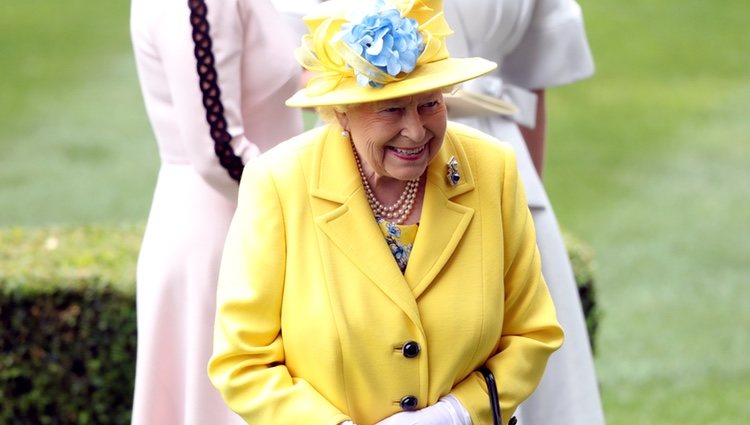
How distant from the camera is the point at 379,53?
10.9ft

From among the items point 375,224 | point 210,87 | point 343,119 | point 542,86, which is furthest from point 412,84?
point 542,86

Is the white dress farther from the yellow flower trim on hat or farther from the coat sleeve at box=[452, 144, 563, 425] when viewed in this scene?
the yellow flower trim on hat

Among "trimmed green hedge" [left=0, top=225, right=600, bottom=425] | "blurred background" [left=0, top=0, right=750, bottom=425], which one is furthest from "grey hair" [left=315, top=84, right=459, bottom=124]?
"blurred background" [left=0, top=0, right=750, bottom=425]

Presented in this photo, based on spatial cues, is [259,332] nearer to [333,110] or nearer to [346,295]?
[346,295]

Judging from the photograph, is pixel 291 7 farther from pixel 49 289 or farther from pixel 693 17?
pixel 693 17

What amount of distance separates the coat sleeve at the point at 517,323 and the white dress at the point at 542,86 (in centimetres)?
100

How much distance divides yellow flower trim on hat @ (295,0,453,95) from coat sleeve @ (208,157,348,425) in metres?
0.34

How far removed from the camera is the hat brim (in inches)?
132

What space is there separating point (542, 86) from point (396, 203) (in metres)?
1.57

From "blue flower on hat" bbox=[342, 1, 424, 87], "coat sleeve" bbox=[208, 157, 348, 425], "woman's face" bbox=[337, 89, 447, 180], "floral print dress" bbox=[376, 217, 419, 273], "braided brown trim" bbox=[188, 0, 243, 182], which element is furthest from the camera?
"braided brown trim" bbox=[188, 0, 243, 182]

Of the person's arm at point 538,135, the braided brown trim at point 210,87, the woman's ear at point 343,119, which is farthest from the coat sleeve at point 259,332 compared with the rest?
the person's arm at point 538,135

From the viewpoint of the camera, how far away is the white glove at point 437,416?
11.8 ft

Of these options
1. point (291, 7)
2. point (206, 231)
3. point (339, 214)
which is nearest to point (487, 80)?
point (291, 7)

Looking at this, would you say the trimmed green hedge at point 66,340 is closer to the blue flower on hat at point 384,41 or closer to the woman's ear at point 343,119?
the woman's ear at point 343,119
